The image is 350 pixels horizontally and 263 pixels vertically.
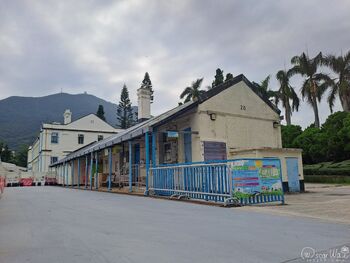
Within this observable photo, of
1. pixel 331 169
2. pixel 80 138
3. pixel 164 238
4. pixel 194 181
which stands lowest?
pixel 164 238

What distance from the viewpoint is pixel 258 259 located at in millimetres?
3600

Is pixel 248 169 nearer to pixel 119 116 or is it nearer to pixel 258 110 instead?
pixel 258 110

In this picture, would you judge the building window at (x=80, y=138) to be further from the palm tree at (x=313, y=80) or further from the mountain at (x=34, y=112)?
the mountain at (x=34, y=112)

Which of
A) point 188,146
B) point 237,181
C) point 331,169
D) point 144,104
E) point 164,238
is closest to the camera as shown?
point 164,238

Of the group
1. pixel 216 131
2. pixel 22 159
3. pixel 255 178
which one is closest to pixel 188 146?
pixel 216 131

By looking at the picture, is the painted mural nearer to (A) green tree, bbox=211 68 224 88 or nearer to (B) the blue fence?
(B) the blue fence

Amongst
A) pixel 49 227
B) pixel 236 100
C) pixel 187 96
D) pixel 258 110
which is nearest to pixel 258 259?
pixel 49 227

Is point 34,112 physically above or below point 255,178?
above

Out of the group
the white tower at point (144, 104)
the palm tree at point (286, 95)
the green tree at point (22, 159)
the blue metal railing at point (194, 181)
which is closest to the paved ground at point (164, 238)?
the blue metal railing at point (194, 181)

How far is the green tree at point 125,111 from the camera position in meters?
72.4

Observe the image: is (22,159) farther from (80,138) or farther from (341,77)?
(341,77)

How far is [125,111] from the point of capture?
74125mm

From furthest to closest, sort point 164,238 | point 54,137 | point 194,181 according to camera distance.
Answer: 1. point 54,137
2. point 194,181
3. point 164,238

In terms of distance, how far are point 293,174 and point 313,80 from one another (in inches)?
852
